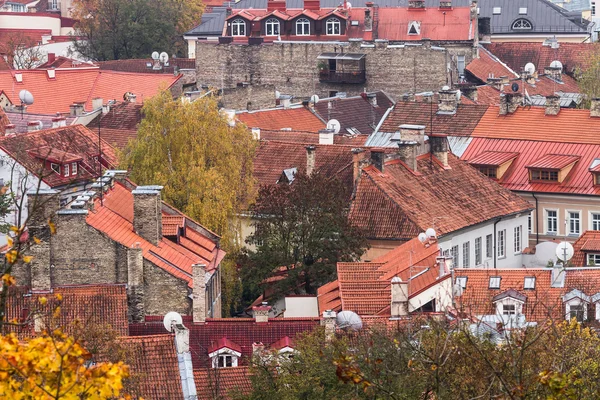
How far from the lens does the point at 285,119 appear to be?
86312 mm

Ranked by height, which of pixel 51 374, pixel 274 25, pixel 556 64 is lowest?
pixel 51 374

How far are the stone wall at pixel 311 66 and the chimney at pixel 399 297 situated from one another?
158ft

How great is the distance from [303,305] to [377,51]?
4675cm

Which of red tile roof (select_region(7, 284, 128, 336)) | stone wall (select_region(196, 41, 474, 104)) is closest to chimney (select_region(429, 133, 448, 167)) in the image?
red tile roof (select_region(7, 284, 128, 336))

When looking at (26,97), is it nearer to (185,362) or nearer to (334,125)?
(334,125)

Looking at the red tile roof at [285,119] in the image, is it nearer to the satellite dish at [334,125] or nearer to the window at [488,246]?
the satellite dish at [334,125]

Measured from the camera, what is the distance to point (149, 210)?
49531mm

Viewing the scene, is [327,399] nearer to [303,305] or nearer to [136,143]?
[303,305]

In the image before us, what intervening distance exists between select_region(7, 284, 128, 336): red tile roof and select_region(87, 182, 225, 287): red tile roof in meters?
1.85

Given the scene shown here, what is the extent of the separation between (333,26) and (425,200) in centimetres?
4365

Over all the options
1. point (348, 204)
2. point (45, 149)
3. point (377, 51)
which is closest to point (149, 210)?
point (348, 204)

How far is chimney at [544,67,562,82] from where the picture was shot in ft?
340

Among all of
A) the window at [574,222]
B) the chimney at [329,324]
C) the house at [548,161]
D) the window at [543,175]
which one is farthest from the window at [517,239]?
the chimney at [329,324]

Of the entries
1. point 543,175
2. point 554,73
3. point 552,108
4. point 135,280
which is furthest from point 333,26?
point 135,280
